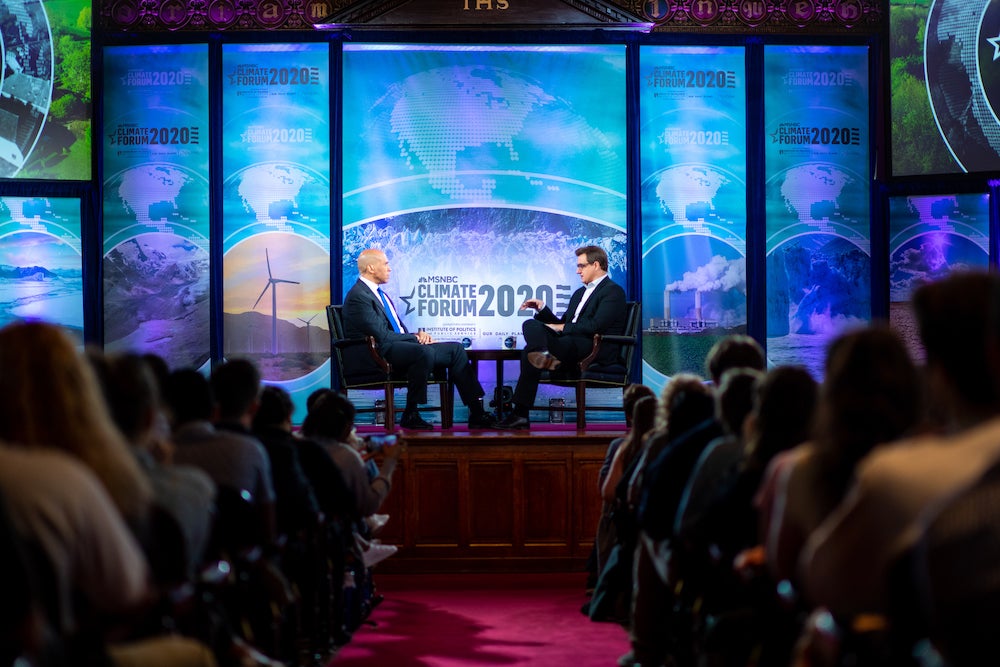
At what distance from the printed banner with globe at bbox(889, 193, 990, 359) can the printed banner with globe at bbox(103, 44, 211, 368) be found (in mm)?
5926

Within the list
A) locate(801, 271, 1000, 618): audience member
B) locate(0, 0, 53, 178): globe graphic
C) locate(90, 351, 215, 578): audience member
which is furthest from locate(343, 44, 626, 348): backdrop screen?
locate(801, 271, 1000, 618): audience member

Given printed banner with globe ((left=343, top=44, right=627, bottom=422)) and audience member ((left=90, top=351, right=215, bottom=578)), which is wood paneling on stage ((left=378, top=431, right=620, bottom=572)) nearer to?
printed banner with globe ((left=343, top=44, right=627, bottom=422))

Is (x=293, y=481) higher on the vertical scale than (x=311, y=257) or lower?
lower

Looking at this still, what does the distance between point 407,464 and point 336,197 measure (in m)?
3.17

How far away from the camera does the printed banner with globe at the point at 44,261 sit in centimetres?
978

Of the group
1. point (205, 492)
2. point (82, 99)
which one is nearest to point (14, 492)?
point (205, 492)

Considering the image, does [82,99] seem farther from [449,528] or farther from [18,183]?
[449,528]

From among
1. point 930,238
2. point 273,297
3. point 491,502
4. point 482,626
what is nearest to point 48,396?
point 482,626

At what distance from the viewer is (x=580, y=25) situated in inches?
371

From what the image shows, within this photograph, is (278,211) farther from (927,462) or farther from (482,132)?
(927,462)

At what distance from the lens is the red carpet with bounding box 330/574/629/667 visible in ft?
16.4

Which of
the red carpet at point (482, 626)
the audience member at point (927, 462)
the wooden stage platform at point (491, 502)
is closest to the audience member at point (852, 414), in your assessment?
the audience member at point (927, 462)

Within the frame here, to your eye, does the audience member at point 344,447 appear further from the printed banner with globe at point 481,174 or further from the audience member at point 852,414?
the printed banner with globe at point 481,174

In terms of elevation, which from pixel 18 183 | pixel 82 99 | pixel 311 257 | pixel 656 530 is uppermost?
pixel 82 99
